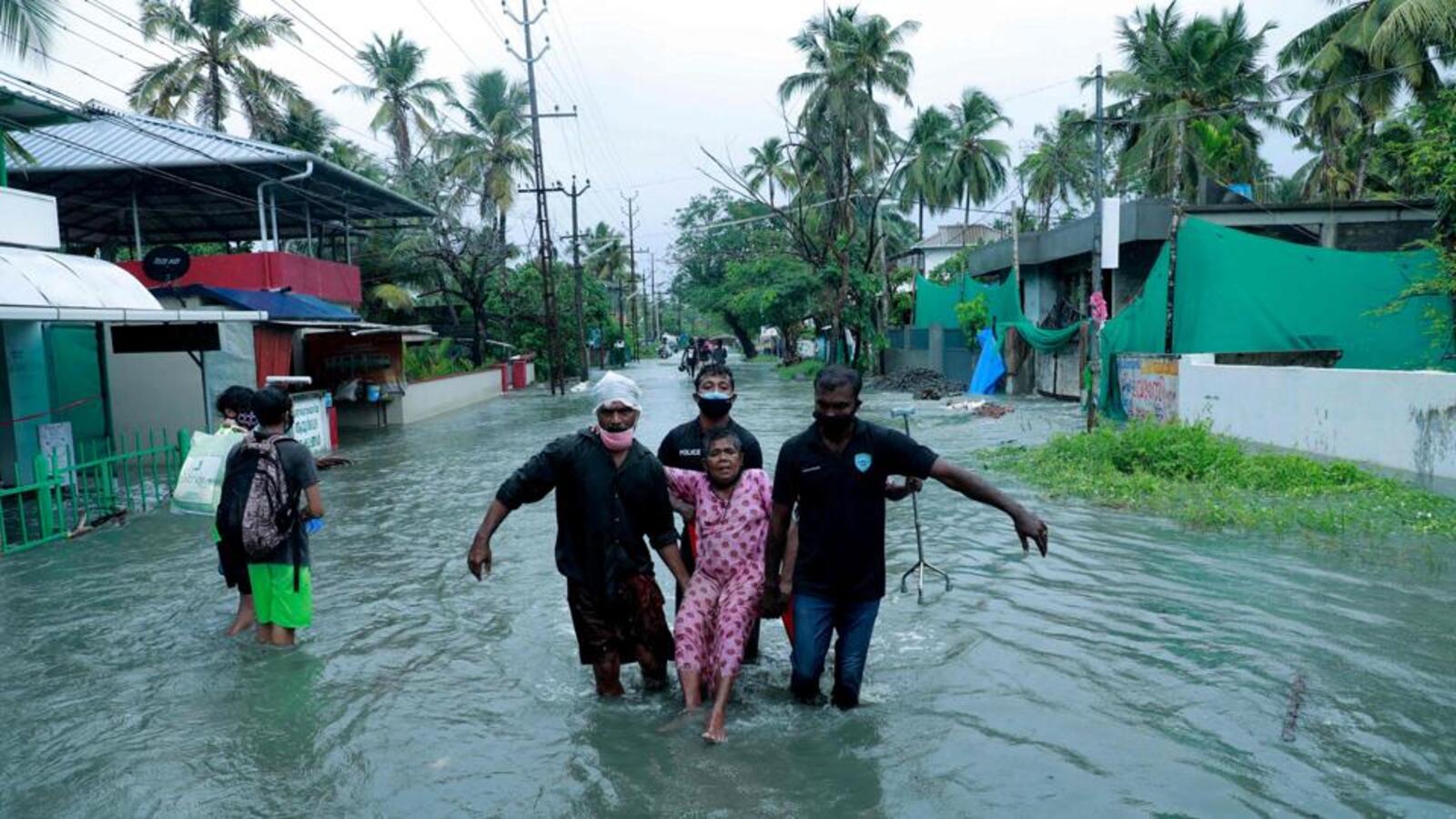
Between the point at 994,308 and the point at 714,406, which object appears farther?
the point at 994,308

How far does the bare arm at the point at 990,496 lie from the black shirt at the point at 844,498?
0.09 m

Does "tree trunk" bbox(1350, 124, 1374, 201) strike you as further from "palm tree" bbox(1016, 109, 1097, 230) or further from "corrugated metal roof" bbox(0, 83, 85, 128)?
"corrugated metal roof" bbox(0, 83, 85, 128)

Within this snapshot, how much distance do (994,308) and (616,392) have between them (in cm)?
2363

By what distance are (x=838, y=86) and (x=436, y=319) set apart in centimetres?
1725

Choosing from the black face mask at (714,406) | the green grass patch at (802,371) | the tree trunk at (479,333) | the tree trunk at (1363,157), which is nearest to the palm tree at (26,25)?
the black face mask at (714,406)

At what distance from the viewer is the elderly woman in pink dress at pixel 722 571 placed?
481 centimetres

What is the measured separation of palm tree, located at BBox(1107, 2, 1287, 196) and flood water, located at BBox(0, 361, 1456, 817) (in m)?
27.3

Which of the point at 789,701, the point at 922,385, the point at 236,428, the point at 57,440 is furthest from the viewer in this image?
the point at 922,385

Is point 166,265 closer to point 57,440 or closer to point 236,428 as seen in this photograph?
point 57,440

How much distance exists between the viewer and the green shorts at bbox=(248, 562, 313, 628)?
598cm

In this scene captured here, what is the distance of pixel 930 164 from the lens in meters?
48.6

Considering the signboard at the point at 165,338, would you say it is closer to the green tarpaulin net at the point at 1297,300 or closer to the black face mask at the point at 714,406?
the black face mask at the point at 714,406

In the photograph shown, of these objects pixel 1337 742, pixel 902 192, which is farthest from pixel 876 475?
pixel 902 192

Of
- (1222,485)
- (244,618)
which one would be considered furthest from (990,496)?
(1222,485)
